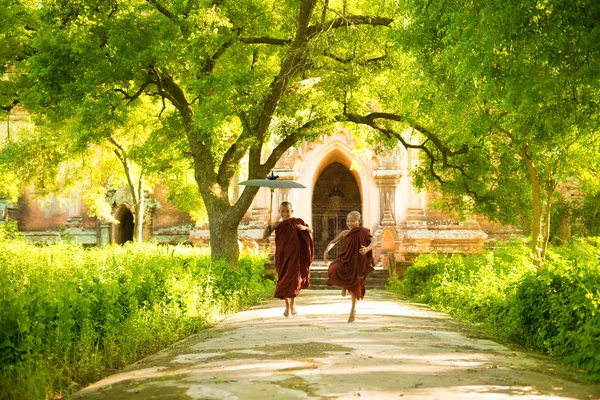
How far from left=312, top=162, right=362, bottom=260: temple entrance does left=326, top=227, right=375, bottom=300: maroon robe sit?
1843 cm

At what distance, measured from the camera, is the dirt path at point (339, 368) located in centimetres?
513

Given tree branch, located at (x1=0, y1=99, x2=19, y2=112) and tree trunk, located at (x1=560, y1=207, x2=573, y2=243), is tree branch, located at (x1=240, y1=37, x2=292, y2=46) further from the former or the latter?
tree trunk, located at (x1=560, y1=207, x2=573, y2=243)

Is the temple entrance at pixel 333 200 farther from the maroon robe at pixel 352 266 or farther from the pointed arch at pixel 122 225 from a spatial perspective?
the maroon robe at pixel 352 266

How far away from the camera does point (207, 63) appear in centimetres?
1472

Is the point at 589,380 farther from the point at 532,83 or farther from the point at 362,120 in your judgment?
the point at 362,120

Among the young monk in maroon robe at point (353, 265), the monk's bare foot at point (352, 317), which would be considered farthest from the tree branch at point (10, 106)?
the monk's bare foot at point (352, 317)

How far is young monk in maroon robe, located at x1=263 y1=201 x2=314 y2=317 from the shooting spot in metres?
11.7

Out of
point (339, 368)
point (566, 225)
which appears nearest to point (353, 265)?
point (339, 368)

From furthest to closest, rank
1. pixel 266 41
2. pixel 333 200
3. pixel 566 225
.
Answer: pixel 333 200, pixel 566 225, pixel 266 41

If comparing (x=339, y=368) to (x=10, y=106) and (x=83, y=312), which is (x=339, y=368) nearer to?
(x=83, y=312)

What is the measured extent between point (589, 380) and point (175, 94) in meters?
11.7

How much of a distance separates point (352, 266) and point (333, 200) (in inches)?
752

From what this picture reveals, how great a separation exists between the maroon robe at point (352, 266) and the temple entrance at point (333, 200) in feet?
60.5

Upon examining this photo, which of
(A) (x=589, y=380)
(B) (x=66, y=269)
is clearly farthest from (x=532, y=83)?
(B) (x=66, y=269)
